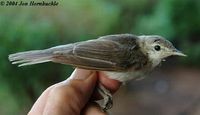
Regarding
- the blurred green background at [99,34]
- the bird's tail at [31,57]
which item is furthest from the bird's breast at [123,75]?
the blurred green background at [99,34]

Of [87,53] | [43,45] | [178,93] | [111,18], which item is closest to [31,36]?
[43,45]

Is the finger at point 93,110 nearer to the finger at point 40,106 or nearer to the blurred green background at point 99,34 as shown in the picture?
the finger at point 40,106

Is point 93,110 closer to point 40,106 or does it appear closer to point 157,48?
point 40,106

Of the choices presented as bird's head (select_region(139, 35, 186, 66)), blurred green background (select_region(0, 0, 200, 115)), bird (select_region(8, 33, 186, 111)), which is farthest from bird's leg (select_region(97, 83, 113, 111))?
blurred green background (select_region(0, 0, 200, 115))

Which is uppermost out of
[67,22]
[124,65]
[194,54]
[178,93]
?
[124,65]

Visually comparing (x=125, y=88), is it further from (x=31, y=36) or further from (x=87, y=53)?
(x=87, y=53)

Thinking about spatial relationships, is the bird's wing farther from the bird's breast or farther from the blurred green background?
the blurred green background
